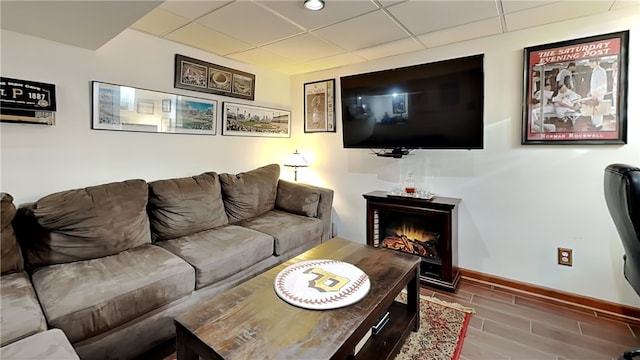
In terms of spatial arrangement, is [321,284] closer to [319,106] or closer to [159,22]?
[159,22]

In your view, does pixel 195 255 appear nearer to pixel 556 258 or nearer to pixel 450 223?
pixel 450 223

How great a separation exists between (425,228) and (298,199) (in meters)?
1.29

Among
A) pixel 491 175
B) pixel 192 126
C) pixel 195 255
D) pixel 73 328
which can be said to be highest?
pixel 192 126

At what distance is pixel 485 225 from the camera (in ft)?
8.58

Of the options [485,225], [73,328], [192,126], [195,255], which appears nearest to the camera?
[73,328]

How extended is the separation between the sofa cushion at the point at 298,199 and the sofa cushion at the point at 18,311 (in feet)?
6.62

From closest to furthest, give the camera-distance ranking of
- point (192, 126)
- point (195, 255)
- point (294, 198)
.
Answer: point (195, 255)
point (192, 126)
point (294, 198)

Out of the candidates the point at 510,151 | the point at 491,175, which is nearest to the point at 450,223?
the point at 491,175

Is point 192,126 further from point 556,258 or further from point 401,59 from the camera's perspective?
point 556,258

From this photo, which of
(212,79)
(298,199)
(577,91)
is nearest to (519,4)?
(577,91)

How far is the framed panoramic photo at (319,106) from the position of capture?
349cm

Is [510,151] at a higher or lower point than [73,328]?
higher

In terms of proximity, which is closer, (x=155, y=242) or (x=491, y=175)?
(x=155, y=242)

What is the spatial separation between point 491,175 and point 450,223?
584 mm
